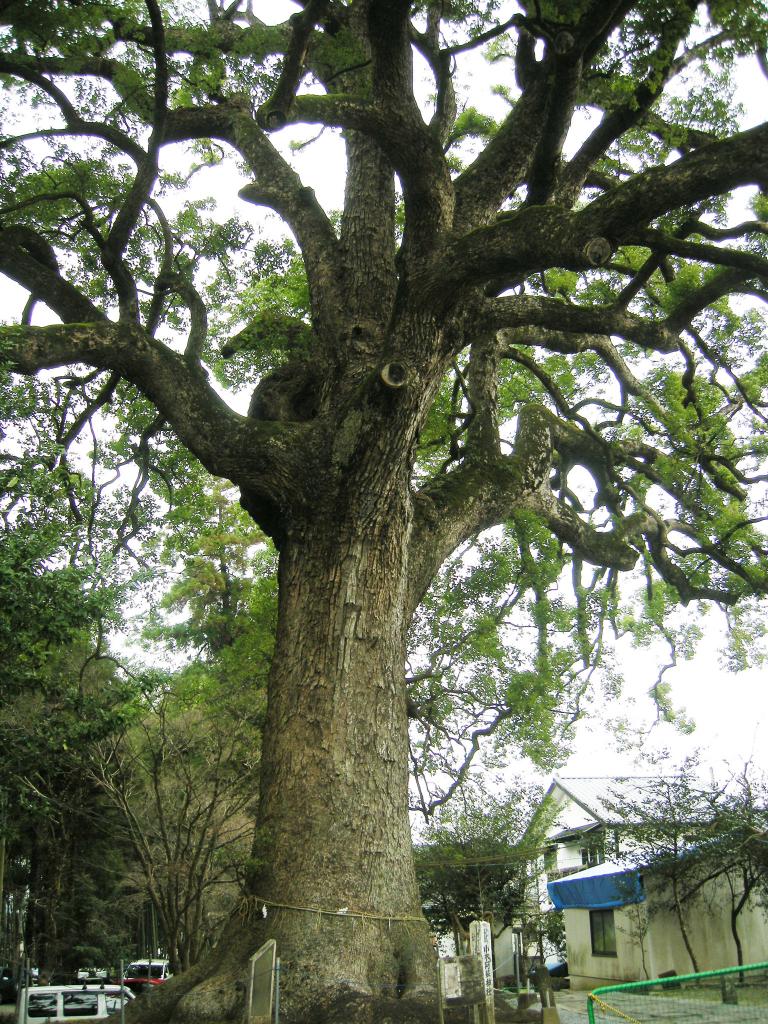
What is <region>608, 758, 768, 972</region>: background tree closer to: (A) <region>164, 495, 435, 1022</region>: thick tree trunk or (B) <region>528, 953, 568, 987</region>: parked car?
(B) <region>528, 953, 568, 987</region>: parked car

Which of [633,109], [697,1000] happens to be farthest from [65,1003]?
[633,109]

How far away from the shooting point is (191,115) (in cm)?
891

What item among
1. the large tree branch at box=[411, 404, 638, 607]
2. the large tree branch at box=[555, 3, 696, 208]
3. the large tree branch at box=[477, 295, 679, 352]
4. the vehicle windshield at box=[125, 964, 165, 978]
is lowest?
the vehicle windshield at box=[125, 964, 165, 978]

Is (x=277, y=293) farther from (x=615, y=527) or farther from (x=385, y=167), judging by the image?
(x=615, y=527)

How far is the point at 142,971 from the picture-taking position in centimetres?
2161

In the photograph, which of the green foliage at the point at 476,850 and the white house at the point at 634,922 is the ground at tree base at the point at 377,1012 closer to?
the white house at the point at 634,922

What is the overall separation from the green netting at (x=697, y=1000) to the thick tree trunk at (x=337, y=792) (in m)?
1.25

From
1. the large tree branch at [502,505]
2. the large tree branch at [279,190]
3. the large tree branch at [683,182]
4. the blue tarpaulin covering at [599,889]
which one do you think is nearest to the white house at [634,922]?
the blue tarpaulin covering at [599,889]

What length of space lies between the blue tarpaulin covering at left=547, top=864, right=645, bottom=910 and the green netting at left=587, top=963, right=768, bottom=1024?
12.2 metres

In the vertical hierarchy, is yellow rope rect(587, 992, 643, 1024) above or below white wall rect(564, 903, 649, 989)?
above

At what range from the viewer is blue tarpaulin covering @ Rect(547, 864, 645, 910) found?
16719 mm

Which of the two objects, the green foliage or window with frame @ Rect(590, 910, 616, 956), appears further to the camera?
window with frame @ Rect(590, 910, 616, 956)

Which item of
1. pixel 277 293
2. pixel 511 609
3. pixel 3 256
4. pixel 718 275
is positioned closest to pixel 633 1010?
pixel 718 275

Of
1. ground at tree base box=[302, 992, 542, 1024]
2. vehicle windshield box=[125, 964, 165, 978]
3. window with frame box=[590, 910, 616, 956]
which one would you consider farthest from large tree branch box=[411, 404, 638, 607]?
vehicle windshield box=[125, 964, 165, 978]
